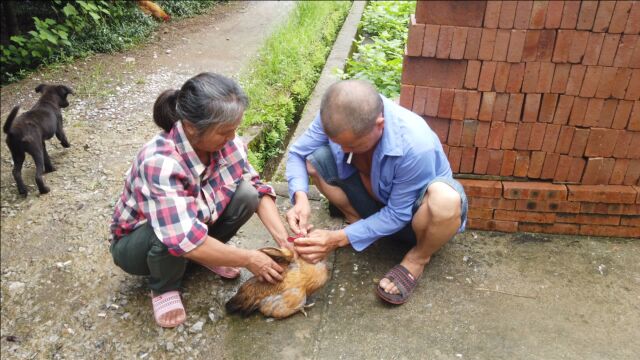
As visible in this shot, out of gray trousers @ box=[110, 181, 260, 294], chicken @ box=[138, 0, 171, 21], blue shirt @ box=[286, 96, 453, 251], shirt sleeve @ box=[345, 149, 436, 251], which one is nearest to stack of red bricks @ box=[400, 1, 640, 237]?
blue shirt @ box=[286, 96, 453, 251]

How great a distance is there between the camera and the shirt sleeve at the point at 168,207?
2339 mm

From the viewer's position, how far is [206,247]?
242cm

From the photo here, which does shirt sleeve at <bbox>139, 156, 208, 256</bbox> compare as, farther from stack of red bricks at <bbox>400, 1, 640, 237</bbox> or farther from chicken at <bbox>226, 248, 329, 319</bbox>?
stack of red bricks at <bbox>400, 1, 640, 237</bbox>

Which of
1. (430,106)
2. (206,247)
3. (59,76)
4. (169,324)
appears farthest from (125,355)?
(59,76)

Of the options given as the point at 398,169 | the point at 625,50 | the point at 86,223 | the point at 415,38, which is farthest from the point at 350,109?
the point at 86,223

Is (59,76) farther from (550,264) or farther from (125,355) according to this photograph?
(550,264)

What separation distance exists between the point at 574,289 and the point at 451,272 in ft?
2.26

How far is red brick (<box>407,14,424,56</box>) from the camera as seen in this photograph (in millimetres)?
2783

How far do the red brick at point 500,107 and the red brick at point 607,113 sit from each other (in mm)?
533

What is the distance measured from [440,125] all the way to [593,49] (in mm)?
899

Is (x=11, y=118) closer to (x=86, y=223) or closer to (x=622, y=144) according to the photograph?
(x=86, y=223)

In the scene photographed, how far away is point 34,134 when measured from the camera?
171 inches

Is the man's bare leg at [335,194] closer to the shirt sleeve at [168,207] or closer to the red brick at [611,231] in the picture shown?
the shirt sleeve at [168,207]

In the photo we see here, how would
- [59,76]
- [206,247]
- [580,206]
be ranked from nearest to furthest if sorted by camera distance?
[206,247], [580,206], [59,76]
